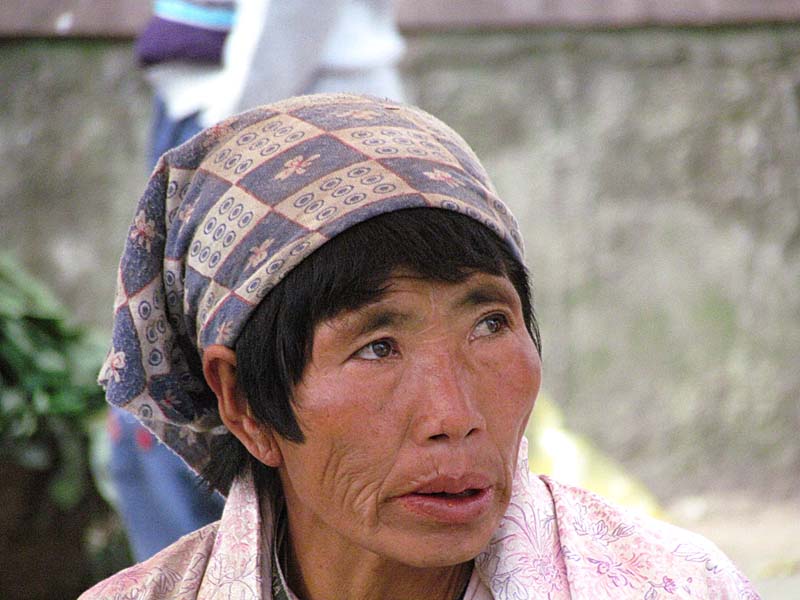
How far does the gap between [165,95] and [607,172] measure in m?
2.91

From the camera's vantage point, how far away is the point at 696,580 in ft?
6.81

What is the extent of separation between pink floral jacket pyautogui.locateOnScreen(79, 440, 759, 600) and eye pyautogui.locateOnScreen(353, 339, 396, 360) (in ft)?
1.13

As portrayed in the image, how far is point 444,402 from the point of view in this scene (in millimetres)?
1953

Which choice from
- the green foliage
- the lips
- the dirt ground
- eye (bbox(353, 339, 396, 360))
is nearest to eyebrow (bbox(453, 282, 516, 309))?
eye (bbox(353, 339, 396, 360))

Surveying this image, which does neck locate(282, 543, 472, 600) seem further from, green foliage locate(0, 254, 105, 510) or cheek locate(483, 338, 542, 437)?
green foliage locate(0, 254, 105, 510)

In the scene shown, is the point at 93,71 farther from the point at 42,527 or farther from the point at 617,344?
the point at 617,344

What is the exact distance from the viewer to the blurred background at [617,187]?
20.3ft

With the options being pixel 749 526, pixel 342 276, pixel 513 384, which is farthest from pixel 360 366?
pixel 749 526

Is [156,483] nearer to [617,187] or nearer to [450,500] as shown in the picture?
[450,500]

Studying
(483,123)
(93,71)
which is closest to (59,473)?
(93,71)

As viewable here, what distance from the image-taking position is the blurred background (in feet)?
20.3

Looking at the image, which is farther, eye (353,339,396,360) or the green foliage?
the green foliage

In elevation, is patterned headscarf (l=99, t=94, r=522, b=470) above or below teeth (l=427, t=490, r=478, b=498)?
above

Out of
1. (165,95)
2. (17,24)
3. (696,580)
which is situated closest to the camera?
(696,580)
